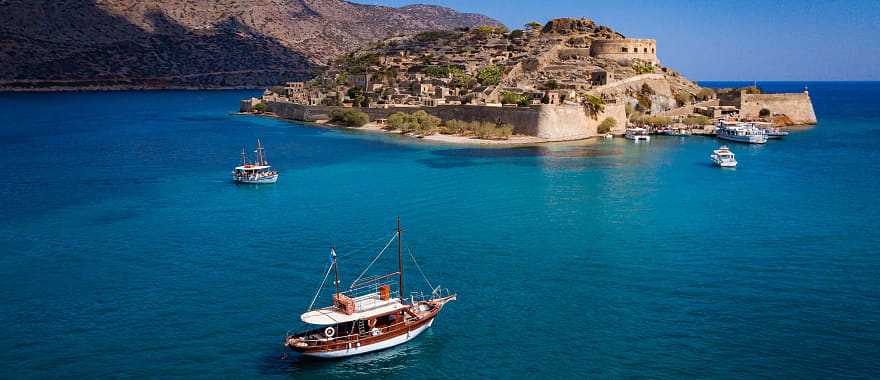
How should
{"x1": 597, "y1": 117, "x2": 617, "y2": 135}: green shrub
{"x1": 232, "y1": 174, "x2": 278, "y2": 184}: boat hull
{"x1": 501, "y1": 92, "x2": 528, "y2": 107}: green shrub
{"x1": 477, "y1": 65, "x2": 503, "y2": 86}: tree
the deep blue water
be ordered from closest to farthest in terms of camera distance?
1. the deep blue water
2. {"x1": 232, "y1": 174, "x2": 278, "y2": 184}: boat hull
3. {"x1": 501, "y1": 92, "x2": 528, "y2": 107}: green shrub
4. {"x1": 597, "y1": 117, "x2": 617, "y2": 135}: green shrub
5. {"x1": 477, "y1": 65, "x2": 503, "y2": 86}: tree

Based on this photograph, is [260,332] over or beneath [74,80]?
beneath

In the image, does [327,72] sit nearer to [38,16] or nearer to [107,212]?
[107,212]

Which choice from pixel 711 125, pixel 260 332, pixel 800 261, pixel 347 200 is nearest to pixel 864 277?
pixel 800 261

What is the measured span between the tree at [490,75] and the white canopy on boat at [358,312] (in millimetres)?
49379

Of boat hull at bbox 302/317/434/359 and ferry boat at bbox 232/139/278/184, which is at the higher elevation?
ferry boat at bbox 232/139/278/184

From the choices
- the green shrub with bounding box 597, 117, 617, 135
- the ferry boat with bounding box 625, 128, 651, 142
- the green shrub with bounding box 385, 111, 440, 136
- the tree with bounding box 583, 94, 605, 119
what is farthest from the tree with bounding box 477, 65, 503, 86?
the ferry boat with bounding box 625, 128, 651, 142

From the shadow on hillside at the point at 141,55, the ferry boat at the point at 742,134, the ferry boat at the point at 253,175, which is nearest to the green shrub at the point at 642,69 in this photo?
the ferry boat at the point at 742,134

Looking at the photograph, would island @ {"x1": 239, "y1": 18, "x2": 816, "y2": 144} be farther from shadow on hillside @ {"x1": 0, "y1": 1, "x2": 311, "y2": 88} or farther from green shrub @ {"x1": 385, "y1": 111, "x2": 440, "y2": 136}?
shadow on hillside @ {"x1": 0, "y1": 1, "x2": 311, "y2": 88}

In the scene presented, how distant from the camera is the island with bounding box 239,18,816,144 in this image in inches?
2151

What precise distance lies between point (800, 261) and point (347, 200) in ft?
57.6

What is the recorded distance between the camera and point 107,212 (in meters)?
29.3

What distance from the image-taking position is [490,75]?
66.8 m

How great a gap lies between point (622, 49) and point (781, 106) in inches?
589

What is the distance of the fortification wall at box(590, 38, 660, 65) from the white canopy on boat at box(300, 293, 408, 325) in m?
57.5
